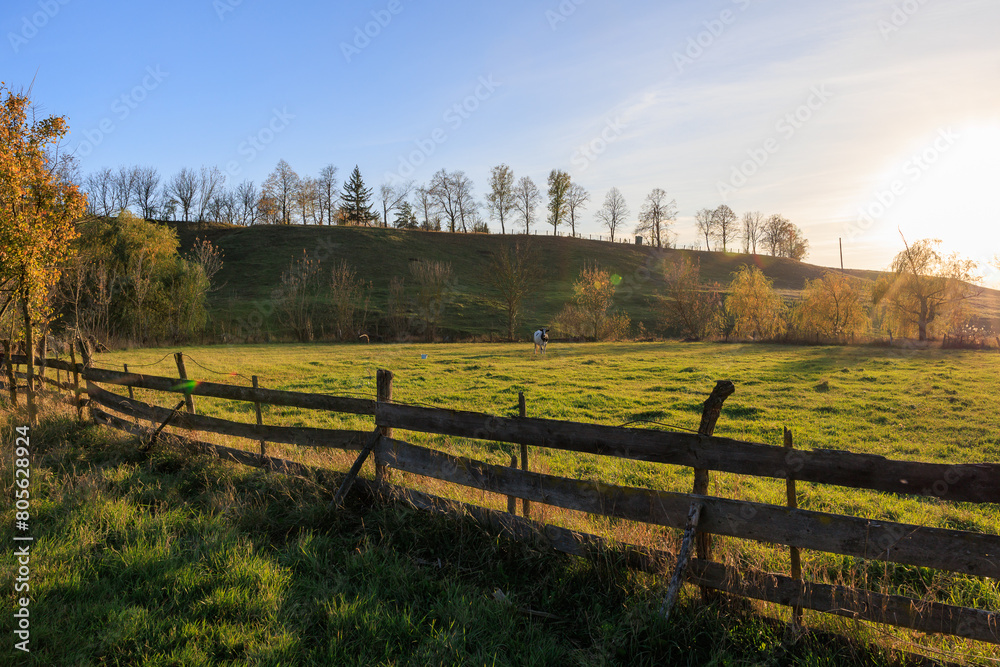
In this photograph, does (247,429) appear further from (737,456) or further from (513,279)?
(513,279)

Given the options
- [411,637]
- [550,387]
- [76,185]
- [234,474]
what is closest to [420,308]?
[550,387]

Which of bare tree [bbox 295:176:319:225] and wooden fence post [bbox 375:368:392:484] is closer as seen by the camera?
wooden fence post [bbox 375:368:392:484]

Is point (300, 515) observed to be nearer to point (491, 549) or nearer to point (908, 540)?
point (491, 549)

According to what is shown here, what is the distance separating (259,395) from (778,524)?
6427mm

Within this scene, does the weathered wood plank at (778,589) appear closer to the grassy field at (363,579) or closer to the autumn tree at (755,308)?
the grassy field at (363,579)

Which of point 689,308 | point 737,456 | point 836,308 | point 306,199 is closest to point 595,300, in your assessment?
point 689,308

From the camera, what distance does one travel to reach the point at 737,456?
156 inches

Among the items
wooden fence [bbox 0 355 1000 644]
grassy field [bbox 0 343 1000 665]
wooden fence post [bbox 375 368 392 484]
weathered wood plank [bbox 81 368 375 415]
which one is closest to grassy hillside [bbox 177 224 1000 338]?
weathered wood plank [bbox 81 368 375 415]

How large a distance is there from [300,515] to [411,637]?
2.32m

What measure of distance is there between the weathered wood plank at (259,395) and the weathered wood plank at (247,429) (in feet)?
0.94

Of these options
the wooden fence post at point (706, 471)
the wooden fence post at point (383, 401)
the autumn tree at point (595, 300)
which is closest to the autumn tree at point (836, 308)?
the autumn tree at point (595, 300)

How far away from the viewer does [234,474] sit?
6512mm

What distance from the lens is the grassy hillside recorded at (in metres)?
56.7

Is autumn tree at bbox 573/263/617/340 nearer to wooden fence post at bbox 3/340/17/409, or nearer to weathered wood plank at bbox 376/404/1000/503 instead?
wooden fence post at bbox 3/340/17/409
